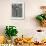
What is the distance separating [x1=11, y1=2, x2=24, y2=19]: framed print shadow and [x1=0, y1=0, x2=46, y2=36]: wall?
0.08m

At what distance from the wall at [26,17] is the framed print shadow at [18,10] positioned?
0.08m

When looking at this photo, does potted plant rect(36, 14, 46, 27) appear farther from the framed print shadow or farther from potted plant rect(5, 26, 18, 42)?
potted plant rect(5, 26, 18, 42)

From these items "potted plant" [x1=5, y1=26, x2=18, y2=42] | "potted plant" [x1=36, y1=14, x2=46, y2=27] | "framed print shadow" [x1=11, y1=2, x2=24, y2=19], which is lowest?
"potted plant" [x1=5, y1=26, x2=18, y2=42]

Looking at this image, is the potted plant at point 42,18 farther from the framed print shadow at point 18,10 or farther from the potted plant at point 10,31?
the potted plant at point 10,31

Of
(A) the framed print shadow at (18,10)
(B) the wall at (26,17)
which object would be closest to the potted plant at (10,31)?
(B) the wall at (26,17)

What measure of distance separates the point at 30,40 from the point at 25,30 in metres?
0.28

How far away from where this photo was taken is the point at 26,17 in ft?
11.1

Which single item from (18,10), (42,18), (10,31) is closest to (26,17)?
(18,10)

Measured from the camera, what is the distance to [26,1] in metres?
3.38

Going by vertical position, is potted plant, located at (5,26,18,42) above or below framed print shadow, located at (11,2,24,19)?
below

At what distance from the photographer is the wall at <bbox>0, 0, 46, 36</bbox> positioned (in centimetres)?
336

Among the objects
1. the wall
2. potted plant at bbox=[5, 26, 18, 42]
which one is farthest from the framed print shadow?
potted plant at bbox=[5, 26, 18, 42]

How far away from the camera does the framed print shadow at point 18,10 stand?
337cm

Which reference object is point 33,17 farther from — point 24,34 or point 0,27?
point 0,27
